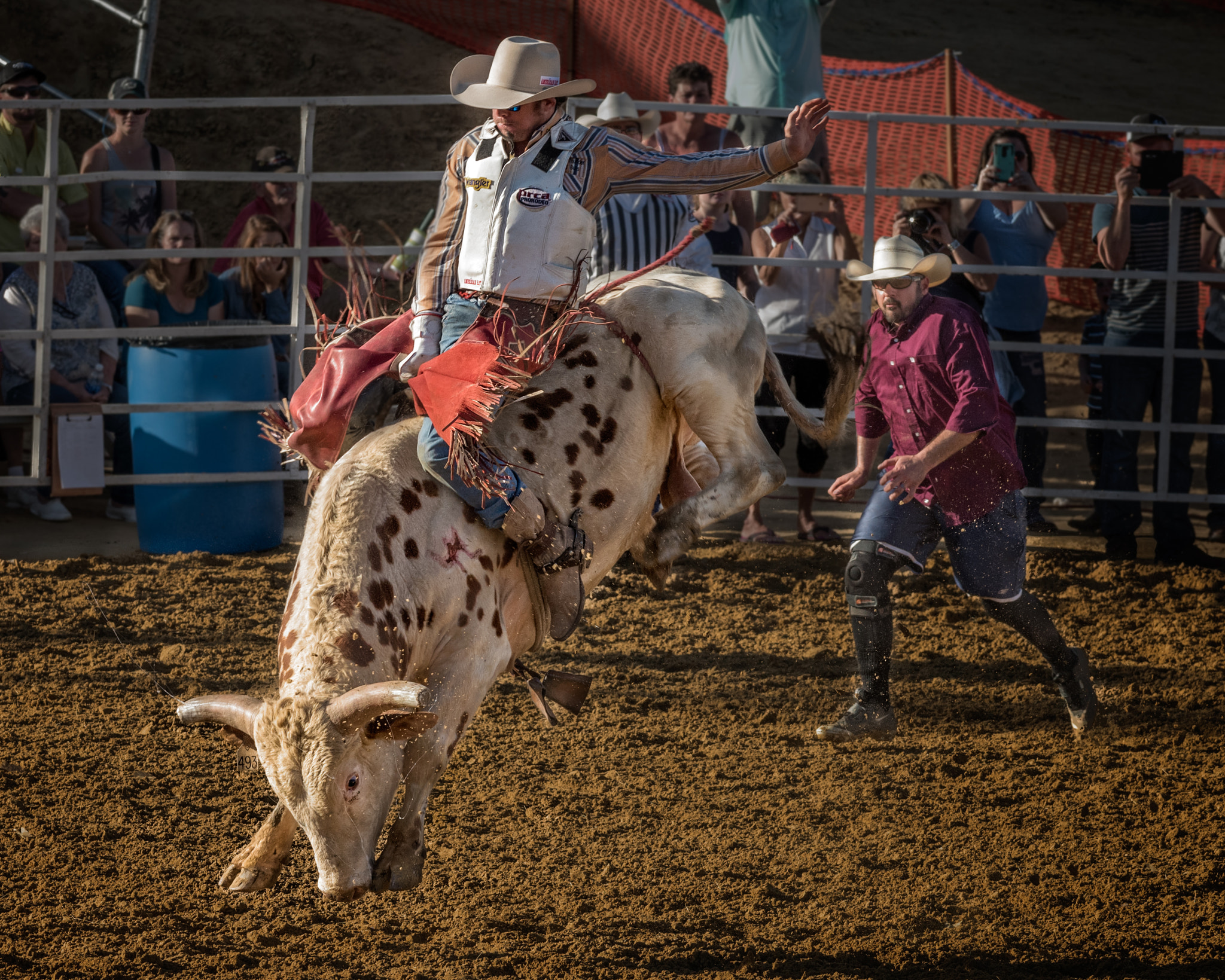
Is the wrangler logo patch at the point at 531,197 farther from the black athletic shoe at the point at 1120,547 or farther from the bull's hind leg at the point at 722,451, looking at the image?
the black athletic shoe at the point at 1120,547

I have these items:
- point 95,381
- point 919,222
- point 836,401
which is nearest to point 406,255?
point 95,381

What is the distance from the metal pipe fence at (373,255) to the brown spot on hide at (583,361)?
3350 millimetres

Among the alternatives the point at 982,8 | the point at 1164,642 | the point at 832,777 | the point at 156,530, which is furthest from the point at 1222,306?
the point at 982,8

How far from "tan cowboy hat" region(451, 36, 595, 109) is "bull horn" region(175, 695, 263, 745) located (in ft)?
6.02

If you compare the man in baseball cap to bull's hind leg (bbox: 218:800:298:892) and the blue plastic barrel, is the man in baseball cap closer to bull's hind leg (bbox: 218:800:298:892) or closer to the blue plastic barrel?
the blue plastic barrel

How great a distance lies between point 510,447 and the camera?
4.12 metres

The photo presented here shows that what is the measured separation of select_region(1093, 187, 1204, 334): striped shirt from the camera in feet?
25.6

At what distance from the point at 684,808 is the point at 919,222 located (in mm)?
3864

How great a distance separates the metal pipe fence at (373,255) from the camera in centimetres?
757

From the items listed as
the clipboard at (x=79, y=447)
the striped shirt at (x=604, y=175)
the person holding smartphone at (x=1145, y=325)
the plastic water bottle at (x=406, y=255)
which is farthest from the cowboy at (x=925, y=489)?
the clipboard at (x=79, y=447)

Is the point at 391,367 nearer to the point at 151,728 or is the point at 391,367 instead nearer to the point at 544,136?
the point at 544,136

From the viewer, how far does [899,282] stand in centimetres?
505

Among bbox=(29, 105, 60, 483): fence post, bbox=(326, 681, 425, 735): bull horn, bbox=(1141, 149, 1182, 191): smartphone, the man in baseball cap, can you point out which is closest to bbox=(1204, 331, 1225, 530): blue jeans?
bbox=(1141, 149, 1182, 191): smartphone

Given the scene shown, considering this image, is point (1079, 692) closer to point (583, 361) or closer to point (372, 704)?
point (583, 361)
